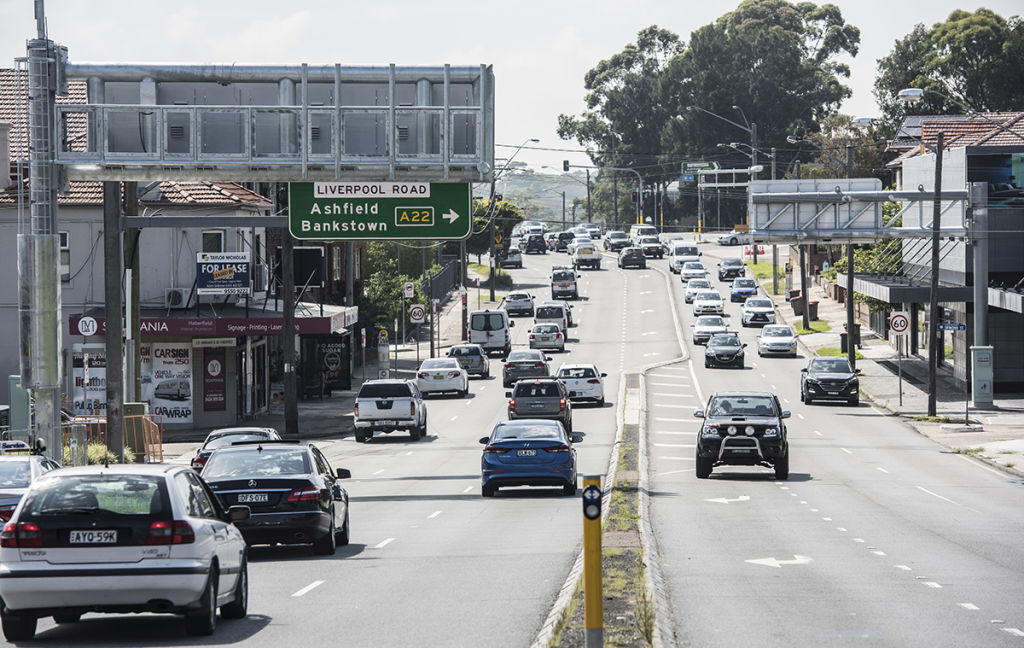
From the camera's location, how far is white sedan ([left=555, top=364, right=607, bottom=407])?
48969 millimetres

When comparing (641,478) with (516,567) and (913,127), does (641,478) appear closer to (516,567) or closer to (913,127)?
(516,567)

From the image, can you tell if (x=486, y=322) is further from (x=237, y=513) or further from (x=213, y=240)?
(x=237, y=513)

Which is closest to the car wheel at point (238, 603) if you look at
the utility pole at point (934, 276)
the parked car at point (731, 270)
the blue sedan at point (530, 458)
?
the blue sedan at point (530, 458)

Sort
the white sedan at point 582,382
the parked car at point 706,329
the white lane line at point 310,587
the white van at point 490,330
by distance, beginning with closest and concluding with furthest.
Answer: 1. the white lane line at point 310,587
2. the white sedan at point 582,382
3. the white van at point 490,330
4. the parked car at point 706,329

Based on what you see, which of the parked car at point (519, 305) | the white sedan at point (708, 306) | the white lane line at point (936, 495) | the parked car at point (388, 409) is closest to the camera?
the white lane line at point (936, 495)

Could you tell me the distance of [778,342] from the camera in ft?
212

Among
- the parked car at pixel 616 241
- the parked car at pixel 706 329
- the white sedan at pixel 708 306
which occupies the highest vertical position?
the parked car at pixel 616 241

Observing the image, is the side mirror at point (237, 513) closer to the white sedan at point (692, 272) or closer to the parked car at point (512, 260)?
the white sedan at point (692, 272)

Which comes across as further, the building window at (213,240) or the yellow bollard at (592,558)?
the building window at (213,240)

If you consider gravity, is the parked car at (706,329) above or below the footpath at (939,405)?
above

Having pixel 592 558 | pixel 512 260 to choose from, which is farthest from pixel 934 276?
pixel 512 260

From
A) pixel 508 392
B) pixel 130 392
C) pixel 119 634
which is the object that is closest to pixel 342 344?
pixel 508 392

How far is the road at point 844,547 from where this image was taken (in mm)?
12523

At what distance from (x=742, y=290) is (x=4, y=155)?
5585 centimetres
